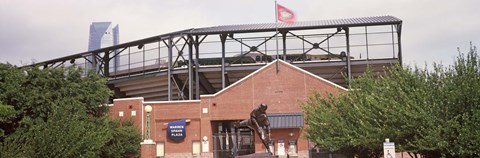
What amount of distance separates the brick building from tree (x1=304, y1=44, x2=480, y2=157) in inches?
572

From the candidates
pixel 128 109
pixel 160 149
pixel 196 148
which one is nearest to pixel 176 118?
pixel 160 149

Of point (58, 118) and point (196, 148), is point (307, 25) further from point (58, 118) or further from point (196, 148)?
point (58, 118)

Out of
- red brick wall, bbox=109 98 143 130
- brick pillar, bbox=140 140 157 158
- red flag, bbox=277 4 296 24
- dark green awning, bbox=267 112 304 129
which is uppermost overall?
red flag, bbox=277 4 296 24

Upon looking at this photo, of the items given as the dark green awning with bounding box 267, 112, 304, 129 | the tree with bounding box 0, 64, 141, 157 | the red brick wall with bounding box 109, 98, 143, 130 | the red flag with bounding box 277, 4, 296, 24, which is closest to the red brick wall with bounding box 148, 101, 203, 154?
the red brick wall with bounding box 109, 98, 143, 130

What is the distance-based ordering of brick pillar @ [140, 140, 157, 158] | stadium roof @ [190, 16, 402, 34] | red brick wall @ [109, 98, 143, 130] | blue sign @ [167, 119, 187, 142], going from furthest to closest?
stadium roof @ [190, 16, 402, 34] < red brick wall @ [109, 98, 143, 130] < blue sign @ [167, 119, 187, 142] < brick pillar @ [140, 140, 157, 158]

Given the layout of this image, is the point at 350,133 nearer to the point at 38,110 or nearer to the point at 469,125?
the point at 469,125

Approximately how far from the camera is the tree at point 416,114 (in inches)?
977

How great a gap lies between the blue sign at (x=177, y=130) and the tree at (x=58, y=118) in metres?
3.07

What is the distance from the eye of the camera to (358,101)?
31.5m

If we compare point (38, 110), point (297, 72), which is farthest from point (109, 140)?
point (297, 72)

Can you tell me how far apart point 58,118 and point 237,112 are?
55.2 feet

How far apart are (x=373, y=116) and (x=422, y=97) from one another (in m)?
3.24

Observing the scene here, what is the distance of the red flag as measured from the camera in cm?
4288

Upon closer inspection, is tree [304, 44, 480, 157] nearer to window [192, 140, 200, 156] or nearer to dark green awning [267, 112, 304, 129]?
dark green awning [267, 112, 304, 129]
